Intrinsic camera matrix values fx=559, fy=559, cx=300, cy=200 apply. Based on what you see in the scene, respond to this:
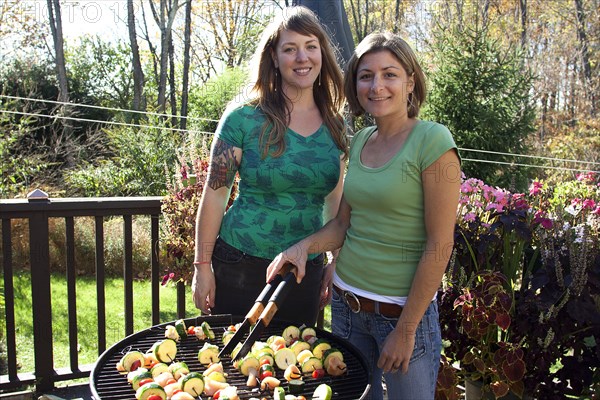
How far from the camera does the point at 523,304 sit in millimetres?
2561

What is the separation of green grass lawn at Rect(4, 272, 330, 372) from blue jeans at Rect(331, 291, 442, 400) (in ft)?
10.5

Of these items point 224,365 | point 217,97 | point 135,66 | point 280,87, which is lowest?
point 224,365

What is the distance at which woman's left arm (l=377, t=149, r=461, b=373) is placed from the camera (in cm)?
158

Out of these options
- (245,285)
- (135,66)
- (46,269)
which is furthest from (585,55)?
(245,285)

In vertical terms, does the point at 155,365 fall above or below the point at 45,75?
below

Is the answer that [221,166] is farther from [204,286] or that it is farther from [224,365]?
[224,365]

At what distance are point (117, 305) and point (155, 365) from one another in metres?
4.71

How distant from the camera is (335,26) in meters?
4.12

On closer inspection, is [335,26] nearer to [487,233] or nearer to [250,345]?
[487,233]

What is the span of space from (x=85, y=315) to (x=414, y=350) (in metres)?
4.68

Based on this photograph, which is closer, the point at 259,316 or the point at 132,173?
the point at 259,316

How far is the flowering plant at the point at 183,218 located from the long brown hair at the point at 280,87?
1.25 m

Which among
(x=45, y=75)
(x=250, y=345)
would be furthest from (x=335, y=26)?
(x=45, y=75)

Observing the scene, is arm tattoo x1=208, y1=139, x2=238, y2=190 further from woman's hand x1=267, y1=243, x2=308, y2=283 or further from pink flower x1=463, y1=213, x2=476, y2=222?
pink flower x1=463, y1=213, x2=476, y2=222
